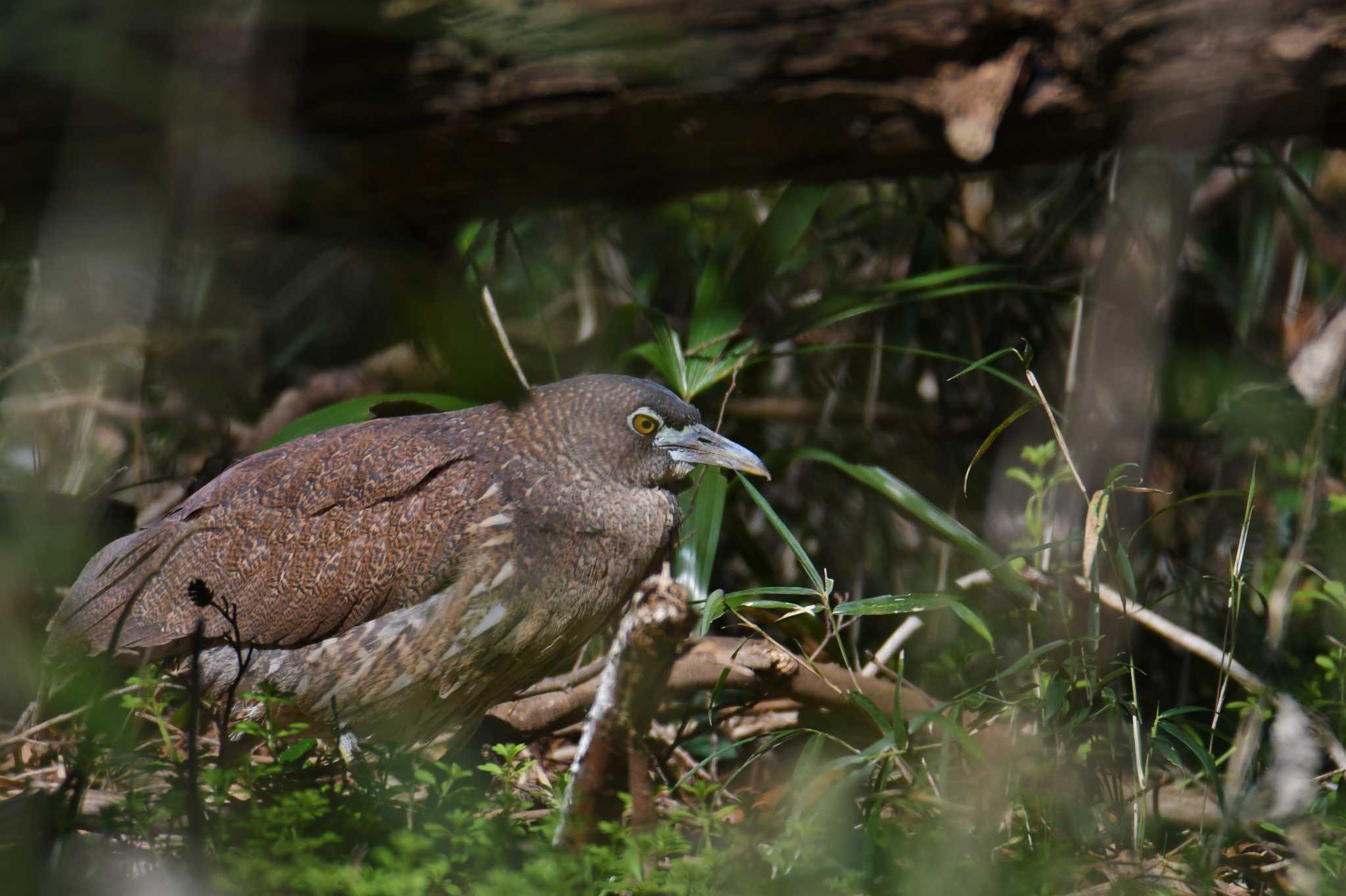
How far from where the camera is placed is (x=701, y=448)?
12.3ft

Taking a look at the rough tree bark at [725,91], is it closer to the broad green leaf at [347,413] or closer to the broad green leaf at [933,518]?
the broad green leaf at [347,413]

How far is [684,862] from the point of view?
2.20 meters

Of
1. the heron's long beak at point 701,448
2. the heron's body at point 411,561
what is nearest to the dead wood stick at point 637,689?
the heron's body at point 411,561

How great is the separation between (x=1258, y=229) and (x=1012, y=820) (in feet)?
10.9

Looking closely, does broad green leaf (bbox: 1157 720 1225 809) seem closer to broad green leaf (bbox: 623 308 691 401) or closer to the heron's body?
the heron's body

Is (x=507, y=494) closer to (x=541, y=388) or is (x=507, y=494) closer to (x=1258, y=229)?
(x=541, y=388)

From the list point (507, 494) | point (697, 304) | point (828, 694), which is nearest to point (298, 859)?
point (507, 494)

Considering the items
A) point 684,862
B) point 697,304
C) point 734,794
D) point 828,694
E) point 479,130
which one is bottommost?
point 734,794

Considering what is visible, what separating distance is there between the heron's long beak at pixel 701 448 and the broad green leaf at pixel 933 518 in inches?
22.8

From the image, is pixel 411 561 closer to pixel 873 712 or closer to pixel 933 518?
pixel 873 712

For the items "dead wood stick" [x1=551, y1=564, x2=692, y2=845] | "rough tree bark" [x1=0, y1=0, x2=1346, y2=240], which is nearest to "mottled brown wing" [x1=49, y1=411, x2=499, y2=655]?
"rough tree bark" [x1=0, y1=0, x2=1346, y2=240]

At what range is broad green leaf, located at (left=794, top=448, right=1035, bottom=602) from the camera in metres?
3.60

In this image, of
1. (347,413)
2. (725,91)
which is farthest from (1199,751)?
(347,413)

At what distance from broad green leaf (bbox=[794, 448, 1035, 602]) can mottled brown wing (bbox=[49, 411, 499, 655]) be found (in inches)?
53.9
